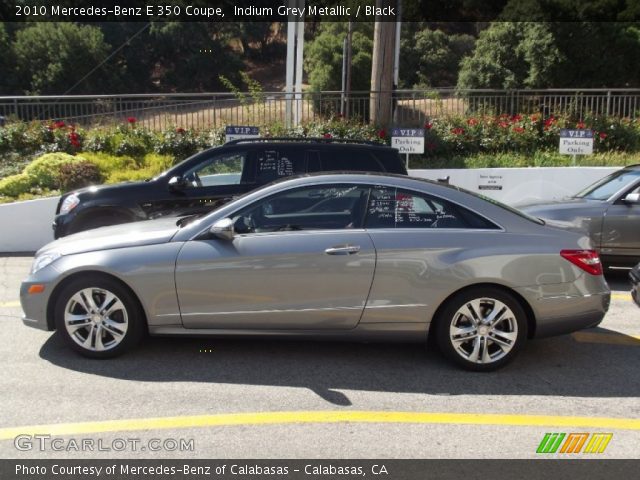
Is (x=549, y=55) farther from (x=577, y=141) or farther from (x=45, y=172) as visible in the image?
(x=45, y=172)

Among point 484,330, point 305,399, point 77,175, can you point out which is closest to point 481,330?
point 484,330

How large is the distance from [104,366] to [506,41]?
2317 cm

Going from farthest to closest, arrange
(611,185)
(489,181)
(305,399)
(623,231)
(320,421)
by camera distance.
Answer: (489,181)
(611,185)
(623,231)
(305,399)
(320,421)

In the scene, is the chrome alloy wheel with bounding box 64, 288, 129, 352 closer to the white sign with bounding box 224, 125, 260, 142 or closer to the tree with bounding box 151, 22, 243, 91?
the white sign with bounding box 224, 125, 260, 142

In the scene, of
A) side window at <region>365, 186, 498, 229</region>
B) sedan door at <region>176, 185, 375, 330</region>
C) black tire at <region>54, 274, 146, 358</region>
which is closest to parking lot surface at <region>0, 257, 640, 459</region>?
black tire at <region>54, 274, 146, 358</region>

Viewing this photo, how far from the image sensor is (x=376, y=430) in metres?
4.11

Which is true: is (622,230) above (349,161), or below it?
below

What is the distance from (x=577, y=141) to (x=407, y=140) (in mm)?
3589

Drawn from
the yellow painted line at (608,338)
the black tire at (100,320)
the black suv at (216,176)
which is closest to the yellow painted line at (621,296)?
the yellow painted line at (608,338)

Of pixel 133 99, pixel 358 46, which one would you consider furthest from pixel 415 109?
pixel 358 46

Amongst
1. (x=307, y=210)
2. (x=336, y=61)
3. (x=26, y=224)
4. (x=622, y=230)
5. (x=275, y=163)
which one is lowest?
(x=26, y=224)

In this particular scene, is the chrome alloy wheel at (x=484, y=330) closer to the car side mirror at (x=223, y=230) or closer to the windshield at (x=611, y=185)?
the car side mirror at (x=223, y=230)

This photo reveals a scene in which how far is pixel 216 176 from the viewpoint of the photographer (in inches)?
328
